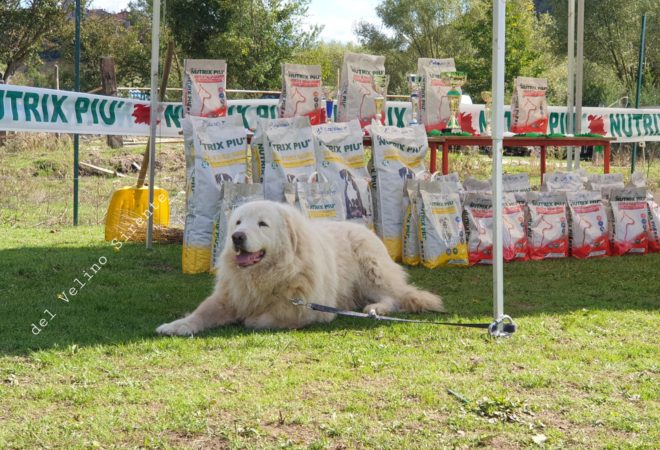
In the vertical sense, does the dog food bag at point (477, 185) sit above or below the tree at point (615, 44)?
below

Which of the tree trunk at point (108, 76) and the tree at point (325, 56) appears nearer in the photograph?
the tree trunk at point (108, 76)

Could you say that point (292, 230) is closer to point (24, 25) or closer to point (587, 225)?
point (587, 225)

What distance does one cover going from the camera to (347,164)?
6.42m

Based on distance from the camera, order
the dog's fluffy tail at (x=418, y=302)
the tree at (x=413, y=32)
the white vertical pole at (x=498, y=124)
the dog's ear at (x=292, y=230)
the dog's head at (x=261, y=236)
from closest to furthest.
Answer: the white vertical pole at (x=498, y=124), the dog's head at (x=261, y=236), the dog's ear at (x=292, y=230), the dog's fluffy tail at (x=418, y=302), the tree at (x=413, y=32)

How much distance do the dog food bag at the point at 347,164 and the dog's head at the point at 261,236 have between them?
6.58 ft

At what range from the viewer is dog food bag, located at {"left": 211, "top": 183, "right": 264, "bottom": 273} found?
18.6ft

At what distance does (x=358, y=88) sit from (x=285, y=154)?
4.02 ft

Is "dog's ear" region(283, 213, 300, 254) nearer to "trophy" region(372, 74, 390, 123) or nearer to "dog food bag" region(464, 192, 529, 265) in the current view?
"dog food bag" region(464, 192, 529, 265)

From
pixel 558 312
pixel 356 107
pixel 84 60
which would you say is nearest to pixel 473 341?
pixel 558 312

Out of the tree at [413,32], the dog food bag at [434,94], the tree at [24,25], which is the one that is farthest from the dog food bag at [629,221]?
the tree at [413,32]

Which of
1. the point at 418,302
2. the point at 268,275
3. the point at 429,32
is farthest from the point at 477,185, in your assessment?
the point at 429,32

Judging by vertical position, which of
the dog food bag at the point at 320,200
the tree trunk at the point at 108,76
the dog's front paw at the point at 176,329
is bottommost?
the dog's front paw at the point at 176,329

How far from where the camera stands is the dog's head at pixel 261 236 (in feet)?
13.5

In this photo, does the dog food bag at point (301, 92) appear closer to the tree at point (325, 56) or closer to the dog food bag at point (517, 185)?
the dog food bag at point (517, 185)
